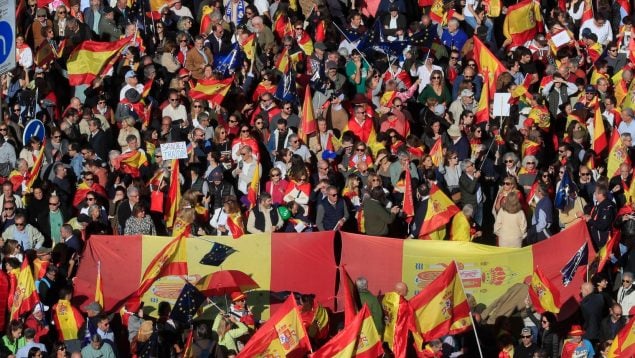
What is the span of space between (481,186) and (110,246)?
17.6ft

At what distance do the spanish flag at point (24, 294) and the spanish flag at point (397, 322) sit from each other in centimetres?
442

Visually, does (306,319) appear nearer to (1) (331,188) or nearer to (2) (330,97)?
(1) (331,188)

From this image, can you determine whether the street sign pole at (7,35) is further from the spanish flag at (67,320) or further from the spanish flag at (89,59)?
the spanish flag at (89,59)

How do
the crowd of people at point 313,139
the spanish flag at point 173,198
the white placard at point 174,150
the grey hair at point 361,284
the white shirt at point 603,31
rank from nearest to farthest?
the grey hair at point 361,284
the crowd of people at point 313,139
the spanish flag at point 173,198
the white placard at point 174,150
the white shirt at point 603,31

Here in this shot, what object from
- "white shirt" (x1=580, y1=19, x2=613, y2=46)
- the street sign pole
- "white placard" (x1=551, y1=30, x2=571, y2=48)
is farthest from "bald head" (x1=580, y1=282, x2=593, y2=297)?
the street sign pole

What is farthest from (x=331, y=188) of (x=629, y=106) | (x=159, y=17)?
(x=159, y=17)

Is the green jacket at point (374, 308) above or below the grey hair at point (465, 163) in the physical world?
below

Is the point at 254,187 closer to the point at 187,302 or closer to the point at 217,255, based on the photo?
the point at 217,255

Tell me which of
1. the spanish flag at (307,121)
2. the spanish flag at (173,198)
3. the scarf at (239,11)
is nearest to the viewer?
the spanish flag at (173,198)

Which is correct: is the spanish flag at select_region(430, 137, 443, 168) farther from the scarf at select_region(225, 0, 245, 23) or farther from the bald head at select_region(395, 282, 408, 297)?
the scarf at select_region(225, 0, 245, 23)

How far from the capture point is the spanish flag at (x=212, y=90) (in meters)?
30.7

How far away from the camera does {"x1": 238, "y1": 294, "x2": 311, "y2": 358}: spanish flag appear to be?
23.5 metres

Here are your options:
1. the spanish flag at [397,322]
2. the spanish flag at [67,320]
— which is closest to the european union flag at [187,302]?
the spanish flag at [67,320]

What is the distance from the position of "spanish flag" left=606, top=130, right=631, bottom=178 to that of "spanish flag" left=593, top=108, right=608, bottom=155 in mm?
556
